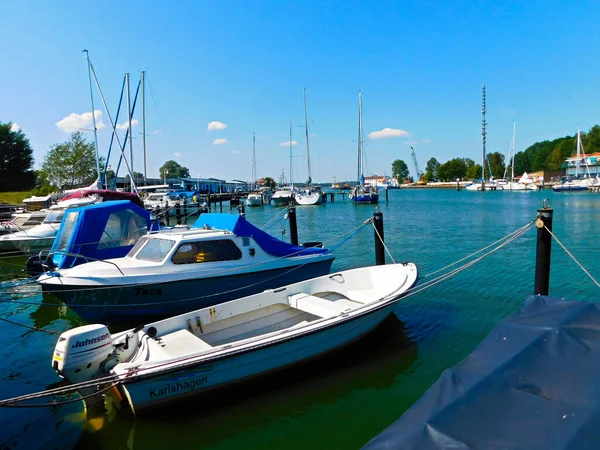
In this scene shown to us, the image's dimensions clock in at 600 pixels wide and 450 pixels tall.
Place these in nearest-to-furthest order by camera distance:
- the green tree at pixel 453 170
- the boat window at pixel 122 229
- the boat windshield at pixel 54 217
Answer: the boat window at pixel 122 229, the boat windshield at pixel 54 217, the green tree at pixel 453 170

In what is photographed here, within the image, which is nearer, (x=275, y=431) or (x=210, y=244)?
(x=275, y=431)

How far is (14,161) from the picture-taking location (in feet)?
175

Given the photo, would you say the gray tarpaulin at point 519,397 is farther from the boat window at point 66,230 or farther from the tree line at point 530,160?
the tree line at point 530,160

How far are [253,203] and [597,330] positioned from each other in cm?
5990

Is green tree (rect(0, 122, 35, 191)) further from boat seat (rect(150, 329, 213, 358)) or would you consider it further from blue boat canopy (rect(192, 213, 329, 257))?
boat seat (rect(150, 329, 213, 358))

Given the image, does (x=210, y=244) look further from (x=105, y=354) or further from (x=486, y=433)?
(x=486, y=433)

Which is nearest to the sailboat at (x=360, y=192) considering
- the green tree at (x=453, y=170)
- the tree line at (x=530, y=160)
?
the tree line at (x=530, y=160)

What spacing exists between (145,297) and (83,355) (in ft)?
12.5

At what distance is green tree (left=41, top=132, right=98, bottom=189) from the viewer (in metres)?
54.0

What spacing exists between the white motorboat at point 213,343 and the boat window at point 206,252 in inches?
90.7

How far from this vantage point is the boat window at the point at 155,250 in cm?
1025

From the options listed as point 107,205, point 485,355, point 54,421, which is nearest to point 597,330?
point 485,355

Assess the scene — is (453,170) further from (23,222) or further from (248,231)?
(248,231)

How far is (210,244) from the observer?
10523mm
